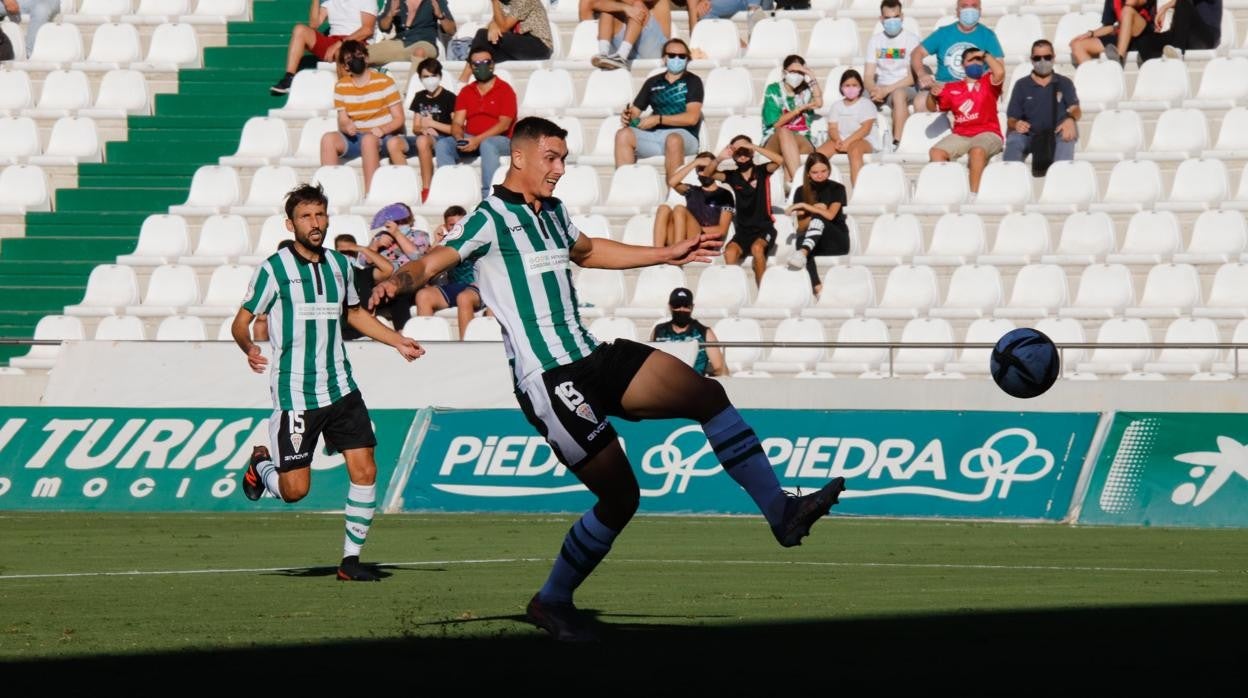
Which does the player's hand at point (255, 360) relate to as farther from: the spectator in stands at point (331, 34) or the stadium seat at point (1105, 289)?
the spectator in stands at point (331, 34)

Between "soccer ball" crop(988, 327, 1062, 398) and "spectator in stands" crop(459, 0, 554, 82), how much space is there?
1347 centimetres

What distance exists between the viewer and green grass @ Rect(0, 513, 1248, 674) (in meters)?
8.82

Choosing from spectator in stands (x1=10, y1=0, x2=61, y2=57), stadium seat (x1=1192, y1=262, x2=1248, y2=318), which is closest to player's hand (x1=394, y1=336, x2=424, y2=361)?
stadium seat (x1=1192, y1=262, x2=1248, y2=318)

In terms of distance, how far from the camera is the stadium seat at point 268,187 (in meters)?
25.2

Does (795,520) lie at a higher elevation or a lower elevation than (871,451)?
higher

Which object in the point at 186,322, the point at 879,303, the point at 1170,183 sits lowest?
the point at 186,322

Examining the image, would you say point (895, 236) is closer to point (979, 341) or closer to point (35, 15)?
point (979, 341)

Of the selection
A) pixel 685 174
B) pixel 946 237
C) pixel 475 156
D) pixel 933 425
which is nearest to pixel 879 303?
pixel 946 237

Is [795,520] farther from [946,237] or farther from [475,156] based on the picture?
[475,156]

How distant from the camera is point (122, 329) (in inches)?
950

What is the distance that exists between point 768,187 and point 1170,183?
453 cm

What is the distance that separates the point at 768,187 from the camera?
72.3 ft

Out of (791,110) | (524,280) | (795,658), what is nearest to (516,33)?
(791,110)

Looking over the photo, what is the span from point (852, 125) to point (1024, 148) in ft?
6.72
